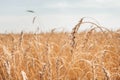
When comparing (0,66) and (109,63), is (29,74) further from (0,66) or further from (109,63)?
(109,63)

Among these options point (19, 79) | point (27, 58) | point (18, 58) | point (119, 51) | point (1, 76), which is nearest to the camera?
point (19, 79)

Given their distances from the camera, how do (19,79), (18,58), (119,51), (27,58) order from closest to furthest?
1. (19,79)
2. (27,58)
3. (18,58)
4. (119,51)

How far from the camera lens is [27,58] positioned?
2.00 meters

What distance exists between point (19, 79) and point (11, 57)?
139 mm

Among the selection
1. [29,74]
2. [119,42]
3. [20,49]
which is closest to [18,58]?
[20,49]

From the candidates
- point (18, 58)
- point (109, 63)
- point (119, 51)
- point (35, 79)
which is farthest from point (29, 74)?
point (119, 51)

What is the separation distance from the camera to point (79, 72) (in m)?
2.03

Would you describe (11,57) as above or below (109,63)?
above

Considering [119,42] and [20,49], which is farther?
[119,42]

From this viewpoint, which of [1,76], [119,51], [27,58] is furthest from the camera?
[119,51]

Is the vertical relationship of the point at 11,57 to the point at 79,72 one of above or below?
above

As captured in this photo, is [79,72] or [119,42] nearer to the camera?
[79,72]

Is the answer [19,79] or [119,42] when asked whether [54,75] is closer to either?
[19,79]

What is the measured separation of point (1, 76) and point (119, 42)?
1296mm
